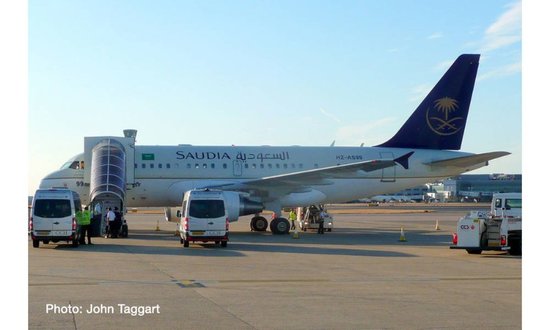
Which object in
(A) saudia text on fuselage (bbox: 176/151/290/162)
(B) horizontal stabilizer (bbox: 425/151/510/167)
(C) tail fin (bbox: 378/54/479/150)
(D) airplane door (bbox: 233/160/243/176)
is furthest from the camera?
(C) tail fin (bbox: 378/54/479/150)

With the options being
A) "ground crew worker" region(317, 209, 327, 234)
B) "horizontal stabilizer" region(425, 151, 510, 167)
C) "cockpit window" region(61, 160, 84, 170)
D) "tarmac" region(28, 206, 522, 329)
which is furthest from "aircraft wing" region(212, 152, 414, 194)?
"tarmac" region(28, 206, 522, 329)

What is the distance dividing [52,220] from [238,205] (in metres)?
8.56

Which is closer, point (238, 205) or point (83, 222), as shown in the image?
point (83, 222)

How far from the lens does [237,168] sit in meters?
35.6

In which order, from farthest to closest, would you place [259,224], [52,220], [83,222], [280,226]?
[259,224] → [280,226] → [83,222] → [52,220]

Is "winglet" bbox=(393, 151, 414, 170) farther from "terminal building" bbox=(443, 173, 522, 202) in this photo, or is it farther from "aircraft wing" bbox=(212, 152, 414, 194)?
"terminal building" bbox=(443, 173, 522, 202)

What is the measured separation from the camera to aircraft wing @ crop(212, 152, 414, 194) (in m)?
31.9

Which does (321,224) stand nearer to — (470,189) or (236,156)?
(236,156)

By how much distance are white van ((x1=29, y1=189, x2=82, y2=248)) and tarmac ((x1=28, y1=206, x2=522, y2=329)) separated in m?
0.59

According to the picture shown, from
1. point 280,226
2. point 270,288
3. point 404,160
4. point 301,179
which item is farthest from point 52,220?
point 404,160

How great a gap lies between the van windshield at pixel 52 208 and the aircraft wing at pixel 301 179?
972 centimetres

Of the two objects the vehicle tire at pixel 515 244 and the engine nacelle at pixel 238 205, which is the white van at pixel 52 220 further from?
the vehicle tire at pixel 515 244

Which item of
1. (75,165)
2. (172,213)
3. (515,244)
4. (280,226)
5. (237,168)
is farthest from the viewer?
(237,168)
